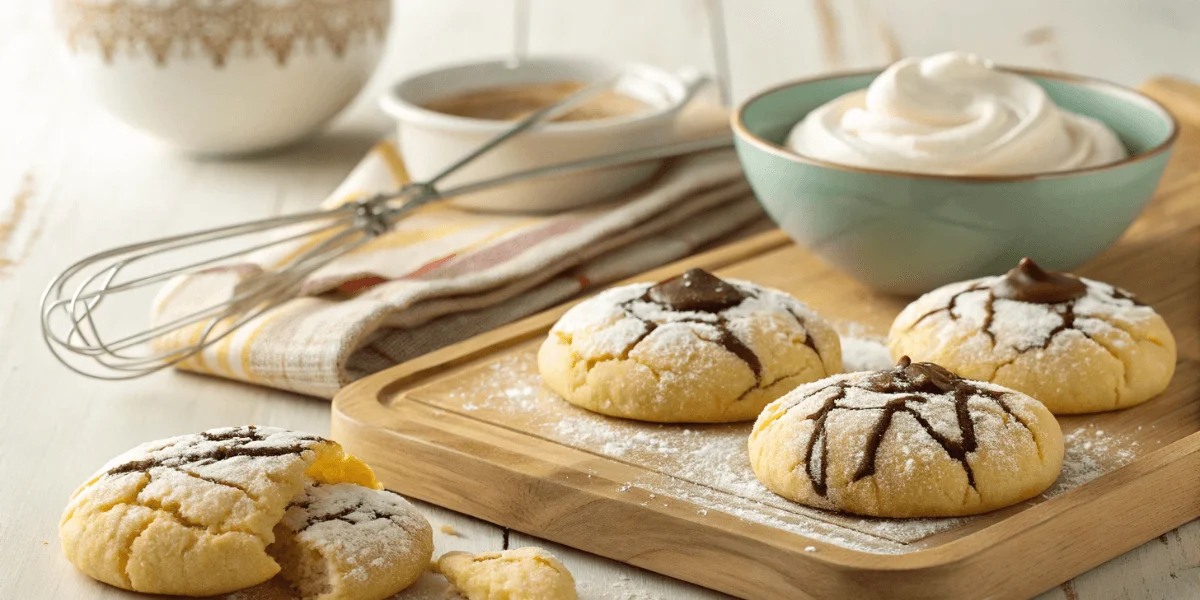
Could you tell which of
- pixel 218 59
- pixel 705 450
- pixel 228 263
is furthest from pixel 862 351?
pixel 218 59

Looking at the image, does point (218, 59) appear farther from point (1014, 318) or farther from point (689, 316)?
point (1014, 318)

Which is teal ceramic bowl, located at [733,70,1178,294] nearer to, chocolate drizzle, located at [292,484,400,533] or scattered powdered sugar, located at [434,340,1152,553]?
scattered powdered sugar, located at [434,340,1152,553]

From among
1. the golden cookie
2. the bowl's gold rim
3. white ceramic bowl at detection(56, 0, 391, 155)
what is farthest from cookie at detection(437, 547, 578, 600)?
white ceramic bowl at detection(56, 0, 391, 155)

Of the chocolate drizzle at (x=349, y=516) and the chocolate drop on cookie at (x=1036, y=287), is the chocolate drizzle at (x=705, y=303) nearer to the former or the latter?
the chocolate drop on cookie at (x=1036, y=287)

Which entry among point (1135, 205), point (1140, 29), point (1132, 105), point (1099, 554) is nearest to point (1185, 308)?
point (1135, 205)

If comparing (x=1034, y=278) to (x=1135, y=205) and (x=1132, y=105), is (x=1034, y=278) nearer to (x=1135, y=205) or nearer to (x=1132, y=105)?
(x=1135, y=205)

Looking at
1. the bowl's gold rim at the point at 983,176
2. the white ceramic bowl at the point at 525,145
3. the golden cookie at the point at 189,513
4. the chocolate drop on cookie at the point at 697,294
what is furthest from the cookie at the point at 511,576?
the white ceramic bowl at the point at 525,145
